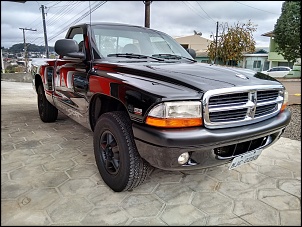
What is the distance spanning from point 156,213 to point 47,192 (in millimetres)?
1070

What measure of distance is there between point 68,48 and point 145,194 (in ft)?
5.96

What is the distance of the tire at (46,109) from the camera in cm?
457

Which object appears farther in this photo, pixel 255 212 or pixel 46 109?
pixel 46 109

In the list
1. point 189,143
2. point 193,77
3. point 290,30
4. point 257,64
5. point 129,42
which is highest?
point 290,30

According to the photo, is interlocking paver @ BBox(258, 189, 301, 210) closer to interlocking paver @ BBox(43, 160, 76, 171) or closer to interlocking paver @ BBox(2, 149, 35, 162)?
interlocking paver @ BBox(43, 160, 76, 171)

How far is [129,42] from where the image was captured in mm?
3146

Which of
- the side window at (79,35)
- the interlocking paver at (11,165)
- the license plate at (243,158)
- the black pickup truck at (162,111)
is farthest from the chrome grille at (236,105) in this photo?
the interlocking paver at (11,165)

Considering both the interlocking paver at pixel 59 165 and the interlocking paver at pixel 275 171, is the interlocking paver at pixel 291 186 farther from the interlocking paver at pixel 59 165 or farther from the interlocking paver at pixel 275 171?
the interlocking paver at pixel 59 165

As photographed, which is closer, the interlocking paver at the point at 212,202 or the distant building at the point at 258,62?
the interlocking paver at the point at 212,202

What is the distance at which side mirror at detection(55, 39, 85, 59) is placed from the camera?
2.71 m

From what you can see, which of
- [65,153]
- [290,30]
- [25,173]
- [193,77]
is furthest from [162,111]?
[290,30]

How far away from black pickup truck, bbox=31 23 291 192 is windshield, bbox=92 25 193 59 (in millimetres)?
17

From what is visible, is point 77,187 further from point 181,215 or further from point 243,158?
point 243,158

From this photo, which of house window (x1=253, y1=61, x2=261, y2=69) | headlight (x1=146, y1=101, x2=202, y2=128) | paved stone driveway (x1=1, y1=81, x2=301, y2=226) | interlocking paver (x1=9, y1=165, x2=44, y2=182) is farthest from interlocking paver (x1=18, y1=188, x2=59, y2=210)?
house window (x1=253, y1=61, x2=261, y2=69)
